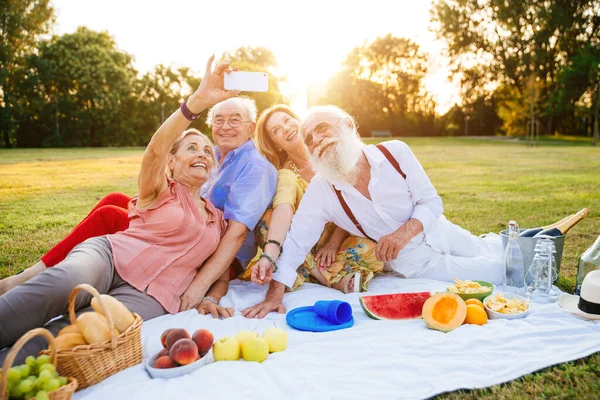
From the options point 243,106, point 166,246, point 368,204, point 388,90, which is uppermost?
point 388,90

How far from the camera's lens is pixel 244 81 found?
3334 mm

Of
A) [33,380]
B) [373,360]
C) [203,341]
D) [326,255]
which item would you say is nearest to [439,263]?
[326,255]

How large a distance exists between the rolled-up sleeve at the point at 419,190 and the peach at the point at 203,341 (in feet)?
6.61

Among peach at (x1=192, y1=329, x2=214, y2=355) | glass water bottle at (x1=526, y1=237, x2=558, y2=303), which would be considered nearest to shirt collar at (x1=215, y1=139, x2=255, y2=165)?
peach at (x1=192, y1=329, x2=214, y2=355)

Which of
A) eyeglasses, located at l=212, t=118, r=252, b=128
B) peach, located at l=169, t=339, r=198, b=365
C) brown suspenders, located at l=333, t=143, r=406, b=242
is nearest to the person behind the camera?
peach, located at l=169, t=339, r=198, b=365

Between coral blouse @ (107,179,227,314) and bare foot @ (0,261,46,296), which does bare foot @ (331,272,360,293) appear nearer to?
coral blouse @ (107,179,227,314)

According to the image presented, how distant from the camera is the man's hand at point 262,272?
12.2 ft

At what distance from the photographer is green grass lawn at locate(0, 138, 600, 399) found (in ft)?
8.68

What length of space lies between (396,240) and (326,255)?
2.14 ft

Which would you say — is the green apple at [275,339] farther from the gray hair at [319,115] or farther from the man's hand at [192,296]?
the gray hair at [319,115]

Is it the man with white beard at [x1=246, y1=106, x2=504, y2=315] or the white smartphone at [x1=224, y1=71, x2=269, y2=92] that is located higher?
the white smartphone at [x1=224, y1=71, x2=269, y2=92]

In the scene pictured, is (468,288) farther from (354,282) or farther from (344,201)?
(344,201)

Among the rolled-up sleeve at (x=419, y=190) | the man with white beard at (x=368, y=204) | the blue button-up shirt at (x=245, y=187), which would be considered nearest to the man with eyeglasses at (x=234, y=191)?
the blue button-up shirt at (x=245, y=187)

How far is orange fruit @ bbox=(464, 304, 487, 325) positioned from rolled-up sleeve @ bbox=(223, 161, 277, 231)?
1758 millimetres
